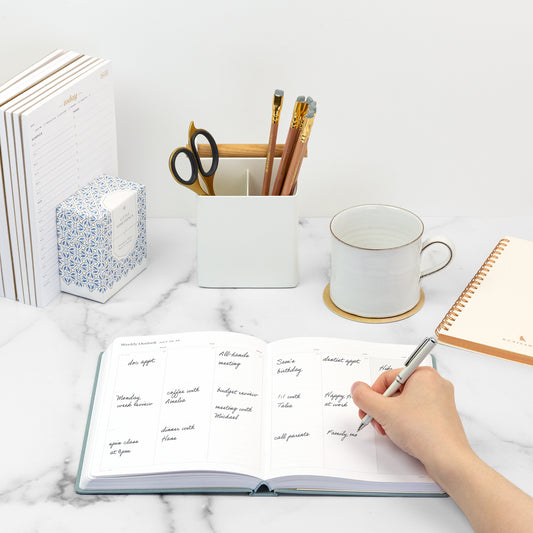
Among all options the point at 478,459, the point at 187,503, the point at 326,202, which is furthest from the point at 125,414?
the point at 326,202

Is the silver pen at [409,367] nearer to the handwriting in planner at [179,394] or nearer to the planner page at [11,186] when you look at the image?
the handwriting in planner at [179,394]

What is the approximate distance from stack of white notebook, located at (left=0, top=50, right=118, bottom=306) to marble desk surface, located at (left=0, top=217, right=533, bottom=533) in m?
0.05

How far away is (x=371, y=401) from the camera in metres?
0.81

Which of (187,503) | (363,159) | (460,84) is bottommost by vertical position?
(187,503)

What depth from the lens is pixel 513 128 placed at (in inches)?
48.1

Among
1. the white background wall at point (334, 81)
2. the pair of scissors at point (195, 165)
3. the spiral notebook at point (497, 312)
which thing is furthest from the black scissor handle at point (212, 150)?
the spiral notebook at point (497, 312)

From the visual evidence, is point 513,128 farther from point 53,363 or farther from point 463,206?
point 53,363

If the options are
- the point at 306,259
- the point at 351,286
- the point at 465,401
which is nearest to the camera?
the point at 465,401

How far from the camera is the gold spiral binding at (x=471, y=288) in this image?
1017mm

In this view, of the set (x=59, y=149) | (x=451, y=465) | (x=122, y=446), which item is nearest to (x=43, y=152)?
(x=59, y=149)

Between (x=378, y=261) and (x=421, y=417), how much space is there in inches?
9.9

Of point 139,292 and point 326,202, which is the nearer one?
point 139,292

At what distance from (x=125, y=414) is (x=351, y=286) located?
1.14 feet

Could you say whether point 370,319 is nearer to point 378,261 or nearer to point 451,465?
point 378,261
